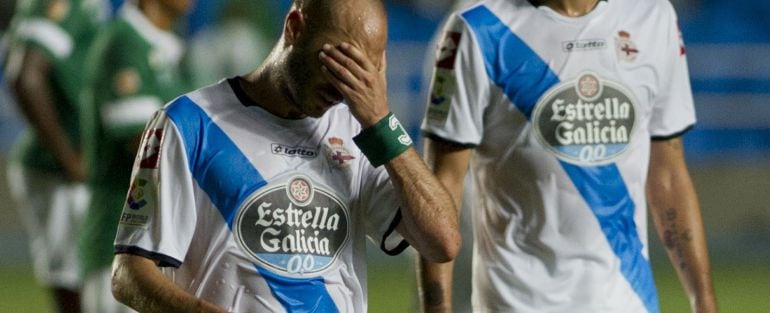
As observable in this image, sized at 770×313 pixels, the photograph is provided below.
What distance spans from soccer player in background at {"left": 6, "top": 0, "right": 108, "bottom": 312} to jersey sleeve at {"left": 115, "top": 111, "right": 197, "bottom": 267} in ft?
15.2

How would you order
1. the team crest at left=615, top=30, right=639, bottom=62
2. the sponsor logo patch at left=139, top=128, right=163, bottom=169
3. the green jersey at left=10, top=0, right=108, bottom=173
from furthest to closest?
the green jersey at left=10, top=0, right=108, bottom=173 → the team crest at left=615, top=30, right=639, bottom=62 → the sponsor logo patch at left=139, top=128, right=163, bottom=169

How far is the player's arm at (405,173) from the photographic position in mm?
3998

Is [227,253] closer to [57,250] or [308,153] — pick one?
[308,153]

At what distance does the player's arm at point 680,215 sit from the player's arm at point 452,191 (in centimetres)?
61

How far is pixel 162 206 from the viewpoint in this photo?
4.06m

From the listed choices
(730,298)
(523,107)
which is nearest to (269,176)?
(523,107)

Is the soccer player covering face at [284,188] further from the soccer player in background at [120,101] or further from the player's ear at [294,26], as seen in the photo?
the soccer player in background at [120,101]

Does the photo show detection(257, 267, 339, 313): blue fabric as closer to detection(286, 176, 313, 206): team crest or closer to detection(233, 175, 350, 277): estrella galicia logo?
detection(233, 175, 350, 277): estrella galicia logo

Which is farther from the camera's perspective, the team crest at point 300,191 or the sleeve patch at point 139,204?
the team crest at point 300,191

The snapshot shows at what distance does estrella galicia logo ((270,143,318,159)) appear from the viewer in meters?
4.22

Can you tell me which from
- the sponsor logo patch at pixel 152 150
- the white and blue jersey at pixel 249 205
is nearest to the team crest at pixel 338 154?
the white and blue jersey at pixel 249 205

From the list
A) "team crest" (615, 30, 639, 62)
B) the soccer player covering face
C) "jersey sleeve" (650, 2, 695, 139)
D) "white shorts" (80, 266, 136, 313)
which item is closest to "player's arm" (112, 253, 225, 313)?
the soccer player covering face

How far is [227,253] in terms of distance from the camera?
4.15 m

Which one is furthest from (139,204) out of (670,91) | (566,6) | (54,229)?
(54,229)
